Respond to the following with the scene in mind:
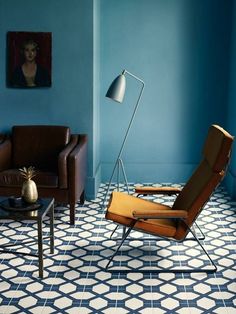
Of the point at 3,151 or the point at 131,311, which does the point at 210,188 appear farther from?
the point at 3,151

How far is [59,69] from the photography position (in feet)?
18.2

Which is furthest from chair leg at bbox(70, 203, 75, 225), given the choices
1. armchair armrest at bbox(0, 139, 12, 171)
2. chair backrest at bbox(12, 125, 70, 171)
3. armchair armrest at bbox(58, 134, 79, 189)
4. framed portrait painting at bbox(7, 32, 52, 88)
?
framed portrait painting at bbox(7, 32, 52, 88)

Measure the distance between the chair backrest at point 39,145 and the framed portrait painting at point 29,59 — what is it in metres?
0.51

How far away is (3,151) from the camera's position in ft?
17.0

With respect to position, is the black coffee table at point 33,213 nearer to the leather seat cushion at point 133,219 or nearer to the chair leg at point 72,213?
the leather seat cushion at point 133,219

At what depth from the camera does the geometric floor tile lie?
336cm

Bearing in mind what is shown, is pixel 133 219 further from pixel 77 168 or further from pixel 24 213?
pixel 77 168

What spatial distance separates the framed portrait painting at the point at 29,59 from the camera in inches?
216

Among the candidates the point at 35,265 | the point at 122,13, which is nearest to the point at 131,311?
the point at 35,265

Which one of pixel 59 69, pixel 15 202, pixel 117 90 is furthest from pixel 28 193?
pixel 59 69

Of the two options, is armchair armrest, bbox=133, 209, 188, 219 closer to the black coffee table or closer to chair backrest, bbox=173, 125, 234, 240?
chair backrest, bbox=173, 125, 234, 240

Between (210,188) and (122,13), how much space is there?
2958mm

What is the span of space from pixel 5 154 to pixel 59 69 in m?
1.06

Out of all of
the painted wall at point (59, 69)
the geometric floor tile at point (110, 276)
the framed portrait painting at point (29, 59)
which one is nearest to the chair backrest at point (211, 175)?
the geometric floor tile at point (110, 276)
